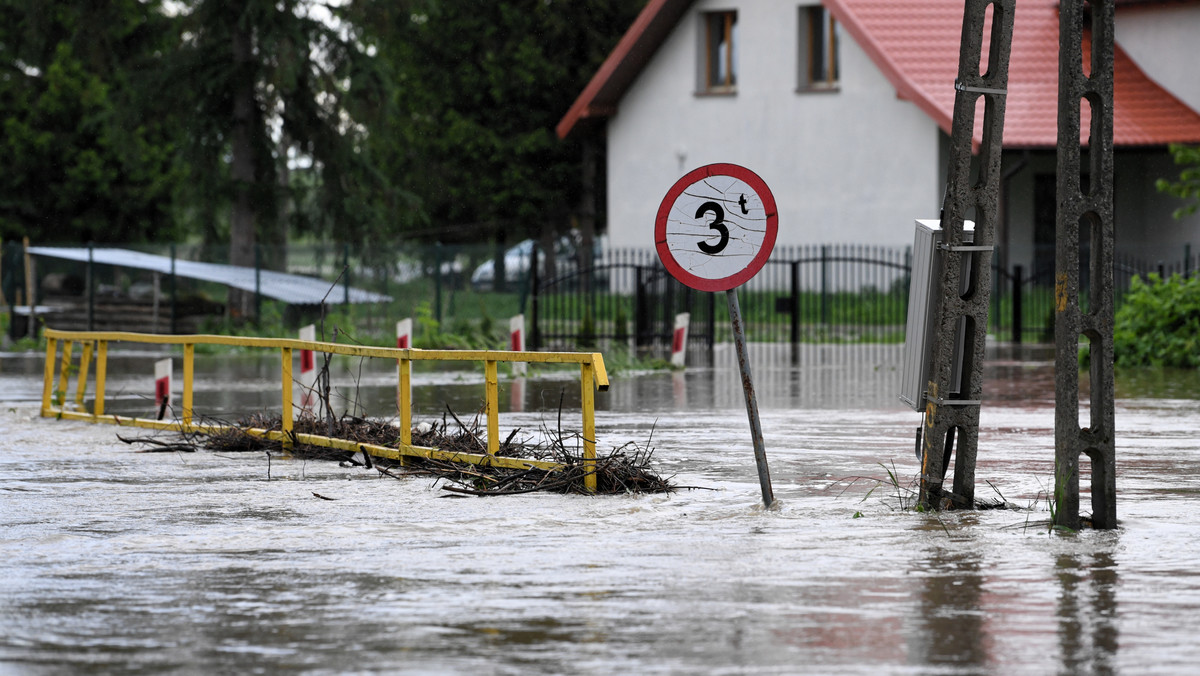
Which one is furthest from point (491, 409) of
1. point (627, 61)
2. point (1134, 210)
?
point (1134, 210)

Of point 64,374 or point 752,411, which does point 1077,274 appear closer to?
point 752,411

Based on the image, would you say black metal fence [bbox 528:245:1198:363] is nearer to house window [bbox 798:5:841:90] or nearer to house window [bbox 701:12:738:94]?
house window [bbox 798:5:841:90]

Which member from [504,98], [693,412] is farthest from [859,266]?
[693,412]

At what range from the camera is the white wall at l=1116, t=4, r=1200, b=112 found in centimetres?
3553

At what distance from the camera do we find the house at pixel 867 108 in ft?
116

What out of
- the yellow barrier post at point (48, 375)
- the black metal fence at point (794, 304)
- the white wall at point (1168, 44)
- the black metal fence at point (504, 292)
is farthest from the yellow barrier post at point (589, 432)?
the white wall at point (1168, 44)

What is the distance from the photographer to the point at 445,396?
19.1 m

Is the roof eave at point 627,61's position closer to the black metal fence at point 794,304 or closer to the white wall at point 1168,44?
A: the black metal fence at point 794,304

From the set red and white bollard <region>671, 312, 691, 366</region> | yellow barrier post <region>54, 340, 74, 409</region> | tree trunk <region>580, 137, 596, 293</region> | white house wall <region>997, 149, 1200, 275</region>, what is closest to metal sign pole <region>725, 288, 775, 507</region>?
yellow barrier post <region>54, 340, 74, 409</region>

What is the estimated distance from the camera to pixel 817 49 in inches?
1505

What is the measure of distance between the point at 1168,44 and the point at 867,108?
640cm

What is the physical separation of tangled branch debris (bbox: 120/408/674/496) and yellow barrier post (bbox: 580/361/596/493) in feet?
0.11

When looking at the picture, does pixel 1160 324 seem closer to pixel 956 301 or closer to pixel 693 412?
pixel 693 412

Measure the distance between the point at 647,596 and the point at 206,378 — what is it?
1664 cm
